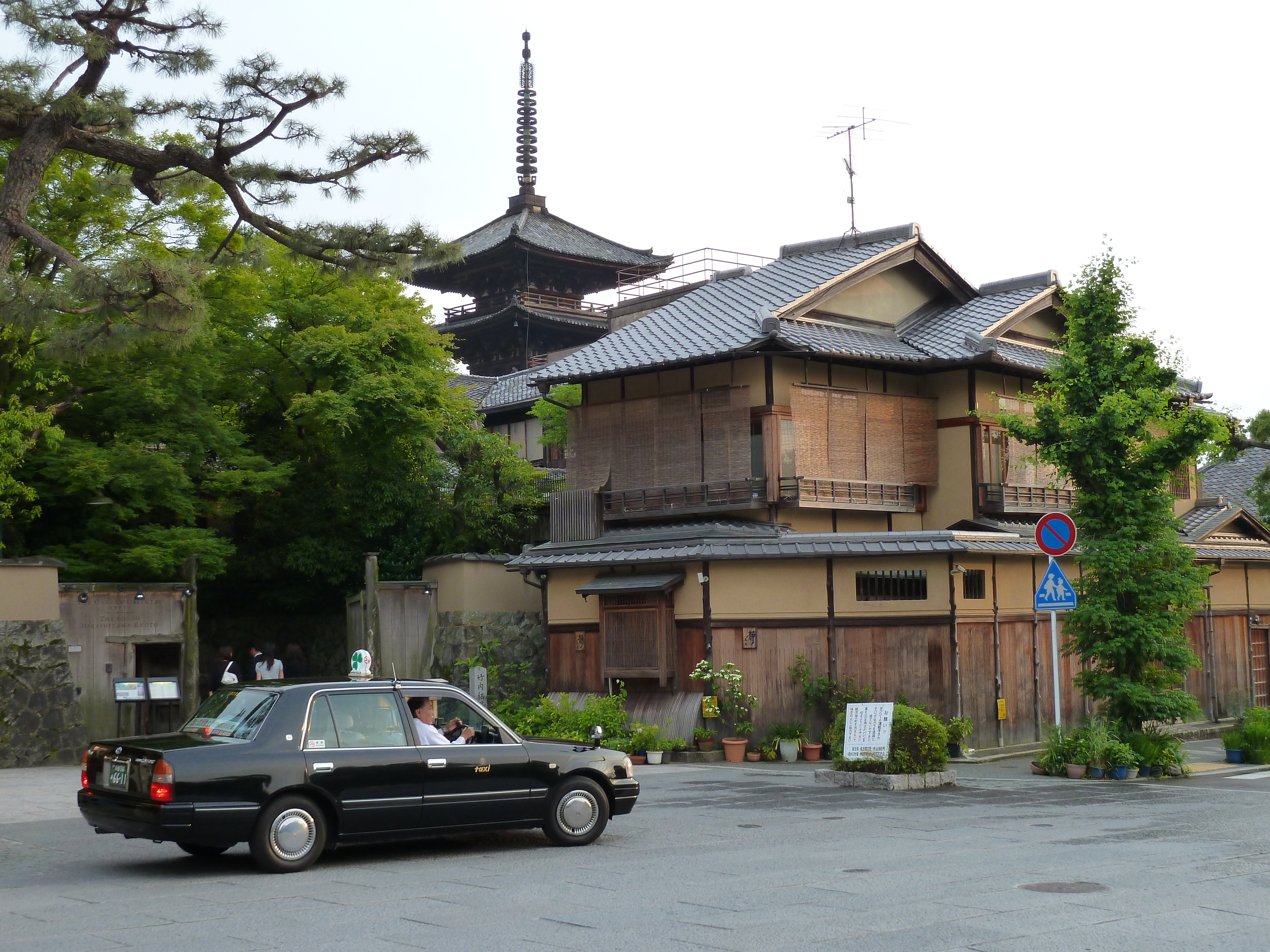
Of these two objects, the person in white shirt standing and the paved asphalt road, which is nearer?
the paved asphalt road

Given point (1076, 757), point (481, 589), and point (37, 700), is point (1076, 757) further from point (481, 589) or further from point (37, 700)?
point (37, 700)

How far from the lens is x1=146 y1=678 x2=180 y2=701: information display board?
23.1 meters

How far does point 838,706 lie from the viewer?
2122 centimetres

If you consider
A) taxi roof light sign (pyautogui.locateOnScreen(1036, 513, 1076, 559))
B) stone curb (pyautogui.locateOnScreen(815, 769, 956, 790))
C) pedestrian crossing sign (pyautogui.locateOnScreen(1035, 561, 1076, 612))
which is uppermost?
taxi roof light sign (pyautogui.locateOnScreen(1036, 513, 1076, 559))

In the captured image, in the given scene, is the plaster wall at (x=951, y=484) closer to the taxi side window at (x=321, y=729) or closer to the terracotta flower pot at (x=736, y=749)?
the terracotta flower pot at (x=736, y=749)

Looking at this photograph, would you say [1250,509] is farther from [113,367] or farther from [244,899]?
[244,899]

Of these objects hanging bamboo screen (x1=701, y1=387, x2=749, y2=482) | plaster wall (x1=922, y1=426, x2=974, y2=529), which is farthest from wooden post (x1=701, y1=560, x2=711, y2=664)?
plaster wall (x1=922, y1=426, x2=974, y2=529)

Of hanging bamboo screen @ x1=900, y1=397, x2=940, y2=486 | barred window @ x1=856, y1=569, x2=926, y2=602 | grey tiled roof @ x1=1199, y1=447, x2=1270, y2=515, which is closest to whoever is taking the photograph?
barred window @ x1=856, y1=569, x2=926, y2=602

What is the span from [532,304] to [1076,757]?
34129 millimetres

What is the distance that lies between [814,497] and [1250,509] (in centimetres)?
2752

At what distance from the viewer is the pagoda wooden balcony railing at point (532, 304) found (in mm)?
49031

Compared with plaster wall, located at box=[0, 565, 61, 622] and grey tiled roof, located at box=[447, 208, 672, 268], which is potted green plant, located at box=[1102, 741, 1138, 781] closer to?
plaster wall, located at box=[0, 565, 61, 622]

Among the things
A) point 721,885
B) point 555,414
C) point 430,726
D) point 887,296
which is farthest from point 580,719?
point 721,885

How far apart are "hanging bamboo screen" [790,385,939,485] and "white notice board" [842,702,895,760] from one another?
6.64 m
